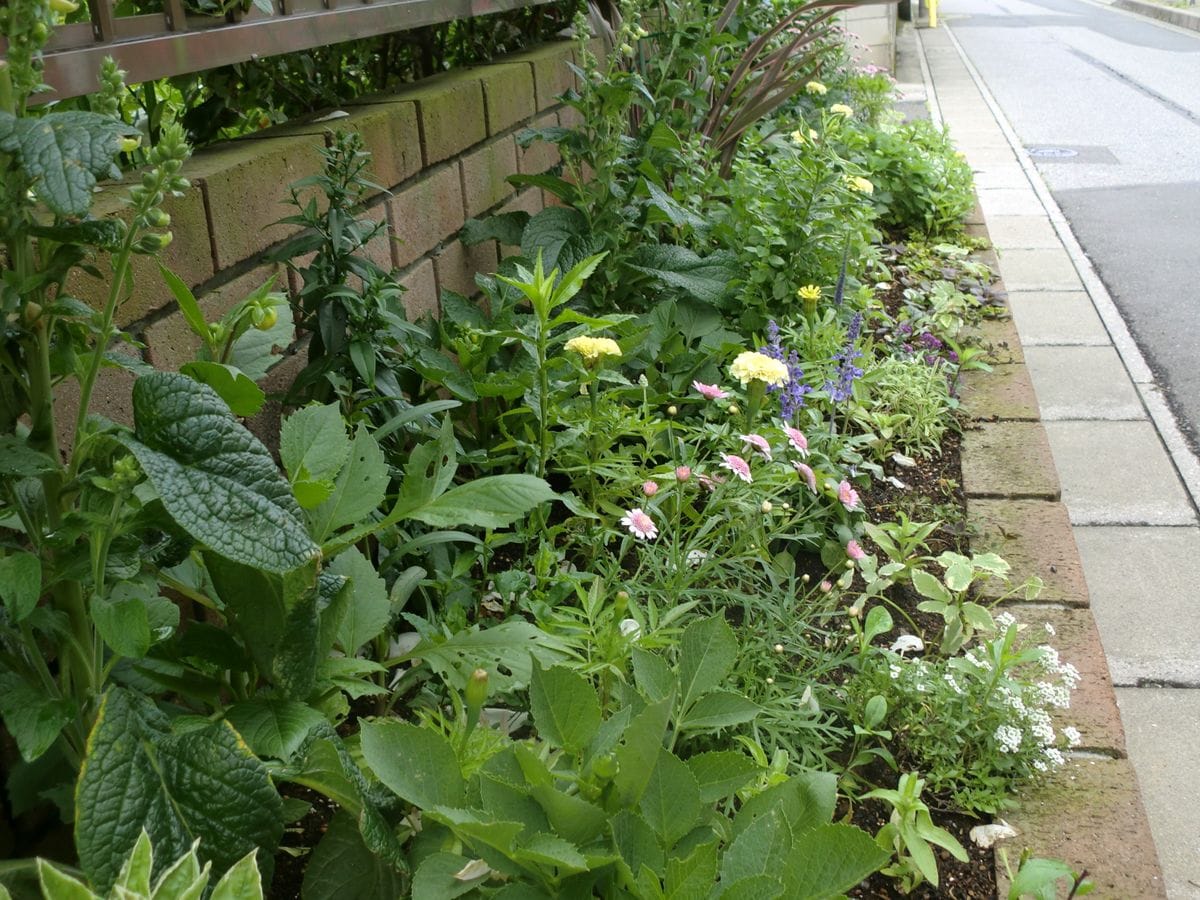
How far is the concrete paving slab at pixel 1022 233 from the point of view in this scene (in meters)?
5.44

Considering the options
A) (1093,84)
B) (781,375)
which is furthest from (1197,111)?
(781,375)

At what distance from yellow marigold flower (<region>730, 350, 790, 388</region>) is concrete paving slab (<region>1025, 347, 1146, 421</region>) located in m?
1.49

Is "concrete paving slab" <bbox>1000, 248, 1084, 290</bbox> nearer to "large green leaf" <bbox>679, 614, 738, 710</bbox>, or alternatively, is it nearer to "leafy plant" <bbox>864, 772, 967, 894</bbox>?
"leafy plant" <bbox>864, 772, 967, 894</bbox>

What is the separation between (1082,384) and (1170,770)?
6.69ft

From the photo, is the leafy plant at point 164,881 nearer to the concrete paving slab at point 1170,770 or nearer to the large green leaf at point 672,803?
the large green leaf at point 672,803

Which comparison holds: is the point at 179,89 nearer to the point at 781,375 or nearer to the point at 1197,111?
the point at 781,375

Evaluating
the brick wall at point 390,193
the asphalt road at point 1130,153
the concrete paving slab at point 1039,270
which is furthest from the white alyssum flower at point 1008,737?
the concrete paving slab at point 1039,270

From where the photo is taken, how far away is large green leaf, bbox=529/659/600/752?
1282 mm

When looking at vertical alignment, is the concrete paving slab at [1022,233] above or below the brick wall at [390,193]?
below

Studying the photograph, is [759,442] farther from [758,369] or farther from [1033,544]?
[1033,544]

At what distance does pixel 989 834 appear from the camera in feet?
5.68

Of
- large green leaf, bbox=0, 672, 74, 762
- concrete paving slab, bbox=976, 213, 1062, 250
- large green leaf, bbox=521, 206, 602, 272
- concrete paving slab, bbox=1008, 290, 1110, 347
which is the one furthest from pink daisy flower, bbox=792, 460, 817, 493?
concrete paving slab, bbox=976, 213, 1062, 250

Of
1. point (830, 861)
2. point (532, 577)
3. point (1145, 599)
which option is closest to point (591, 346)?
point (532, 577)

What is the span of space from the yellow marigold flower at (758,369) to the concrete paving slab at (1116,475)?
1.05 metres
